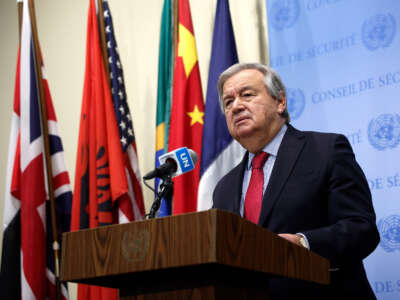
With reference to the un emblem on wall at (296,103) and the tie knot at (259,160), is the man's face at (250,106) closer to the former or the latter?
the tie knot at (259,160)

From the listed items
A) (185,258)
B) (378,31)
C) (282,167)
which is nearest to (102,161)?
(282,167)

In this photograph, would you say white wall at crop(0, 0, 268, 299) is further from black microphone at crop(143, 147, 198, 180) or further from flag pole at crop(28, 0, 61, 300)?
black microphone at crop(143, 147, 198, 180)

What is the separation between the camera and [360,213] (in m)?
1.87

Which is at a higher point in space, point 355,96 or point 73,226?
point 355,96

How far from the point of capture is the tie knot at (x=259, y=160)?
7.63 feet

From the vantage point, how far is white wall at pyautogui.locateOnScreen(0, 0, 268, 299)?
153 inches

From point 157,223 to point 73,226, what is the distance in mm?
2462

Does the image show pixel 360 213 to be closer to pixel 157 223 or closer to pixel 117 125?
pixel 157 223

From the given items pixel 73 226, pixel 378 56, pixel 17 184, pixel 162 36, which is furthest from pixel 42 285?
pixel 378 56

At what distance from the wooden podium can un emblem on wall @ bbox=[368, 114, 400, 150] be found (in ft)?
5.61

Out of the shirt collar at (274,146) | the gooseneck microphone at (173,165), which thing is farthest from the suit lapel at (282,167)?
the gooseneck microphone at (173,165)

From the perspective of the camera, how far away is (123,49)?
4.52 m

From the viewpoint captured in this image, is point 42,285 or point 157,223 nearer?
point 157,223

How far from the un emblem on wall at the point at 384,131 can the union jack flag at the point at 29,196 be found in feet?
6.84
